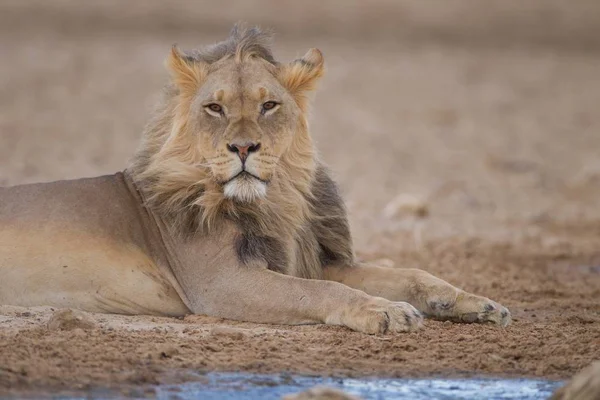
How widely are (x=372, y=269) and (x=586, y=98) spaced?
12.0 meters

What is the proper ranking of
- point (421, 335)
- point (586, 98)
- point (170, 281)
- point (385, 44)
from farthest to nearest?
point (385, 44), point (586, 98), point (170, 281), point (421, 335)

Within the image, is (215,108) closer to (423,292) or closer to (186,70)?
(186,70)

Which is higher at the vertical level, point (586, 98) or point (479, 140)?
point (586, 98)

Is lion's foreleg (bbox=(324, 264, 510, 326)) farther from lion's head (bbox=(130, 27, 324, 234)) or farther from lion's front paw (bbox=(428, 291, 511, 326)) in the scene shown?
lion's head (bbox=(130, 27, 324, 234))

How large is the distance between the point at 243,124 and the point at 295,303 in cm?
91

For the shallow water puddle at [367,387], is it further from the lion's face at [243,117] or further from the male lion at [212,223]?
the lion's face at [243,117]

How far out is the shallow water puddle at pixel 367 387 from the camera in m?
4.81

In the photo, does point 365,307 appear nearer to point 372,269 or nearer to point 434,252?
point 372,269

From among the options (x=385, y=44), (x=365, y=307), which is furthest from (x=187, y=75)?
(x=385, y=44)

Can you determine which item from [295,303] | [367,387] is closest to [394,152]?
[295,303]

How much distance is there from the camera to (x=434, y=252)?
9031 millimetres

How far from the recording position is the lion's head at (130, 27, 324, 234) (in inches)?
236

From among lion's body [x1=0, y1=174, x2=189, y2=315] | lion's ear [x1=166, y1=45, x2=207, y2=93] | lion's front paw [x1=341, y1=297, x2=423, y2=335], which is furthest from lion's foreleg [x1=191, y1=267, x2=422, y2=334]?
lion's ear [x1=166, y1=45, x2=207, y2=93]

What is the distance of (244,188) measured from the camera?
594cm
